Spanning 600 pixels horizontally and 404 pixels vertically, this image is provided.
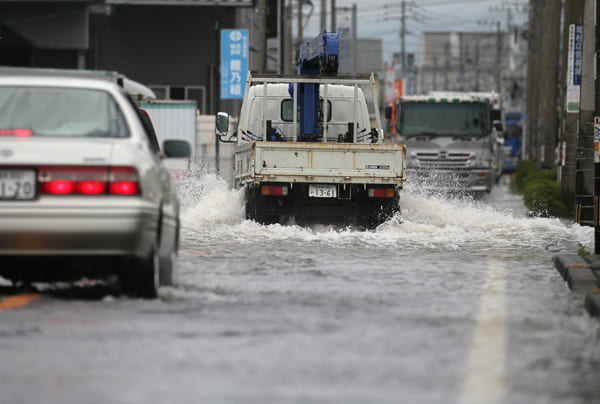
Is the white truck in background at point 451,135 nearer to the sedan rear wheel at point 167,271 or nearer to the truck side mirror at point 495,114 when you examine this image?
the truck side mirror at point 495,114

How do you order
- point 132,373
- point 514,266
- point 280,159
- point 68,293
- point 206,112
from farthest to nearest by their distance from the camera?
point 206,112 → point 280,159 → point 514,266 → point 68,293 → point 132,373

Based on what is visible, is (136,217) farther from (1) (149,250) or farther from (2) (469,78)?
(2) (469,78)

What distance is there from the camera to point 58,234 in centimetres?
883

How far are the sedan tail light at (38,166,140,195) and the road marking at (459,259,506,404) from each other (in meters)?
2.69

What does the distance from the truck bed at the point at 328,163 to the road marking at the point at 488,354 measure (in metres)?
7.85

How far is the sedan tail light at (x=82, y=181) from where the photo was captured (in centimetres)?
896

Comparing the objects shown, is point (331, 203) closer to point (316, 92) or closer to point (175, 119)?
point (316, 92)

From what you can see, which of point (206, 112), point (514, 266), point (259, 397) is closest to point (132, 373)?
point (259, 397)

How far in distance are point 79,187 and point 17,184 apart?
1.42 ft

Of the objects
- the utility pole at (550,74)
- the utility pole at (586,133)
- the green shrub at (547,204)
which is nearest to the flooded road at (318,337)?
→ the utility pole at (586,133)

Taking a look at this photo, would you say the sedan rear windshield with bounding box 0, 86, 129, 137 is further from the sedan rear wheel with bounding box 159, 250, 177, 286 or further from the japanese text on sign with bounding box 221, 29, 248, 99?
the japanese text on sign with bounding box 221, 29, 248, 99

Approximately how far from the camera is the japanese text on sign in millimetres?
43281

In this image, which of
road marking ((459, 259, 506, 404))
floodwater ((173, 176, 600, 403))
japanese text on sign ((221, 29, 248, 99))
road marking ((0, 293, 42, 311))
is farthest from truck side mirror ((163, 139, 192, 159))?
japanese text on sign ((221, 29, 248, 99))

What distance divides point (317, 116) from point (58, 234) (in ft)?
42.8
